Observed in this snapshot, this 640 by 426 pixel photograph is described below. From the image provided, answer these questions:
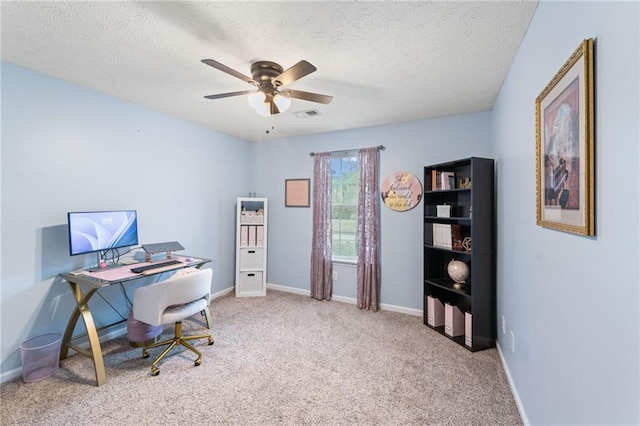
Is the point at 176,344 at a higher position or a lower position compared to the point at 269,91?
lower

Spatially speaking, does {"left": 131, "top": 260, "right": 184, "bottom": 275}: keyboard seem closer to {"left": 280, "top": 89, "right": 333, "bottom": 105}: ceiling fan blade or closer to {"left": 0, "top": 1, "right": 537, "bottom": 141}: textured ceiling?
{"left": 0, "top": 1, "right": 537, "bottom": 141}: textured ceiling

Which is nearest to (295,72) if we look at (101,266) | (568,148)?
(568,148)

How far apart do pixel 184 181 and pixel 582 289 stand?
3.83 metres

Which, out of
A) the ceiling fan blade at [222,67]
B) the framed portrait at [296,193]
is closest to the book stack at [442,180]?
the framed portrait at [296,193]

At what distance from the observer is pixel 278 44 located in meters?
1.91

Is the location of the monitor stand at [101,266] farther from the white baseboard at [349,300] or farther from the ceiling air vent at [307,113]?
the ceiling air vent at [307,113]

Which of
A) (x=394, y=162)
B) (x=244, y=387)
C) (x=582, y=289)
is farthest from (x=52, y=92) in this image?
(x=582, y=289)

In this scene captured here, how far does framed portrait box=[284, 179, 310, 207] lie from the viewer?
14.1 feet

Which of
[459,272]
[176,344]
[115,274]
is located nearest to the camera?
[115,274]

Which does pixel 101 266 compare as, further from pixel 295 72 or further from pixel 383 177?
pixel 383 177

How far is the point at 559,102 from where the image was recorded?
3.99 feet

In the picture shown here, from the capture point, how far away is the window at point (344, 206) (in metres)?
4.04

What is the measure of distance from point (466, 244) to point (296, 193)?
2.45m

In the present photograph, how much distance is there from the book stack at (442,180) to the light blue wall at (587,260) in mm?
1124
